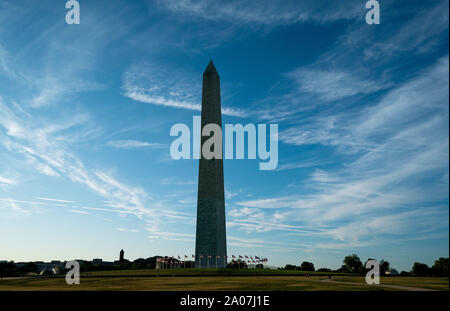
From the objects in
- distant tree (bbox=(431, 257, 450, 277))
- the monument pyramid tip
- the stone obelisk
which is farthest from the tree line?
the monument pyramid tip

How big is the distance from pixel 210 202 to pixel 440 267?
Result: 190 ft

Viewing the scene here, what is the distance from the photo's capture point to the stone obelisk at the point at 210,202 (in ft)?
180

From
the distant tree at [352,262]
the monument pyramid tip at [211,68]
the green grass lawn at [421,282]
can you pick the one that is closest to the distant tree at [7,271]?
the monument pyramid tip at [211,68]

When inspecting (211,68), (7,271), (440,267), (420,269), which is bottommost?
(420,269)

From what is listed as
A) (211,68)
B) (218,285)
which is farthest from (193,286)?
(211,68)

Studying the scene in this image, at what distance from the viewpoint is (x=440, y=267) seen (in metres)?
78.6

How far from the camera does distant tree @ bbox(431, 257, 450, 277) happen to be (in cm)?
7524

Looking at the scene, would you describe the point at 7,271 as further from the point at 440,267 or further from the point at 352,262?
the point at 440,267

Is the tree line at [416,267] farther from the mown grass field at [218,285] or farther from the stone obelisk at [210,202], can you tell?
the mown grass field at [218,285]

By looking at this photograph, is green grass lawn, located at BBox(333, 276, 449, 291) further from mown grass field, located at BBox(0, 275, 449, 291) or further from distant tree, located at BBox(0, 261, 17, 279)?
distant tree, located at BBox(0, 261, 17, 279)

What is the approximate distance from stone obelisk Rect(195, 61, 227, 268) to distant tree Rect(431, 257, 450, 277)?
164 ft
